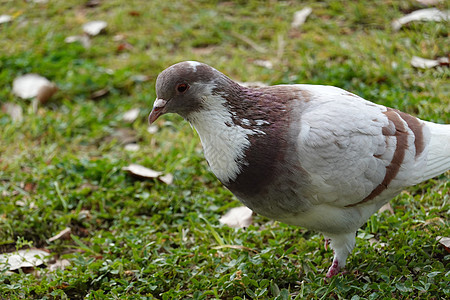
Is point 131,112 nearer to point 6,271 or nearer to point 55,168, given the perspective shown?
point 55,168

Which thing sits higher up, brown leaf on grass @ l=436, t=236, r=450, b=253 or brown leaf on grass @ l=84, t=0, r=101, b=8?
brown leaf on grass @ l=436, t=236, r=450, b=253

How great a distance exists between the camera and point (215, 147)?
296 centimetres

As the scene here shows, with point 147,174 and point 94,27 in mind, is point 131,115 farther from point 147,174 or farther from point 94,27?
point 94,27

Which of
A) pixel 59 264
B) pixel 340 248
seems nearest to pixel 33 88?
pixel 59 264

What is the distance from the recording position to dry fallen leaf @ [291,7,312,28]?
6.11 meters

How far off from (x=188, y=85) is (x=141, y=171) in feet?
4.87

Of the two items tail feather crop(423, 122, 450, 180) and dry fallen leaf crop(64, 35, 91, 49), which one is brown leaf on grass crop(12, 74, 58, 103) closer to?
dry fallen leaf crop(64, 35, 91, 49)

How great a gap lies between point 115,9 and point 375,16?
2.93 meters

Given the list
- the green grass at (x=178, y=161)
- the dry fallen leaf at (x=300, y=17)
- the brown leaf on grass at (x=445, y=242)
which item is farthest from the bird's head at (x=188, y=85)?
the dry fallen leaf at (x=300, y=17)

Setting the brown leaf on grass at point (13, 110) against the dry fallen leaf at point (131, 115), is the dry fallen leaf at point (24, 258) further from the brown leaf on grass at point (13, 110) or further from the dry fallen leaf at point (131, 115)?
the brown leaf on grass at point (13, 110)

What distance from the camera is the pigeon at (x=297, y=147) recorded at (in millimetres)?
2875

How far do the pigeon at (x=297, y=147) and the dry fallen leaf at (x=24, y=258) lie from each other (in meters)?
1.29

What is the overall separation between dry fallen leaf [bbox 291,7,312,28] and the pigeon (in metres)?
3.20

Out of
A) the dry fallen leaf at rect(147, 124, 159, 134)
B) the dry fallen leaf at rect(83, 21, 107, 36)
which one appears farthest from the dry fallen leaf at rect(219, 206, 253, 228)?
the dry fallen leaf at rect(83, 21, 107, 36)
